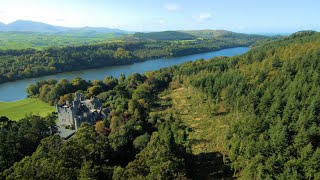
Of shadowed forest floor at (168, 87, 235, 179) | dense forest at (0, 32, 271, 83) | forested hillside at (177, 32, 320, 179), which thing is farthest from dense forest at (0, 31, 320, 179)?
dense forest at (0, 32, 271, 83)

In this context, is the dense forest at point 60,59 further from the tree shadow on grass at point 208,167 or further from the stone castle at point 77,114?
the tree shadow on grass at point 208,167

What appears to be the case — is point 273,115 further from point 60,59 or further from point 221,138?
point 60,59

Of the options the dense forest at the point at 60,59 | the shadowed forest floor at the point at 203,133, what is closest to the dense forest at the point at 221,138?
the shadowed forest floor at the point at 203,133

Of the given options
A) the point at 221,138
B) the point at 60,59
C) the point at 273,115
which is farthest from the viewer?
the point at 60,59

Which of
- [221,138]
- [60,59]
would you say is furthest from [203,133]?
[60,59]

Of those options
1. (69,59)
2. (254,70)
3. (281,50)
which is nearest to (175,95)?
(254,70)

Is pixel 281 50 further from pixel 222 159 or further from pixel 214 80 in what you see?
pixel 222 159
